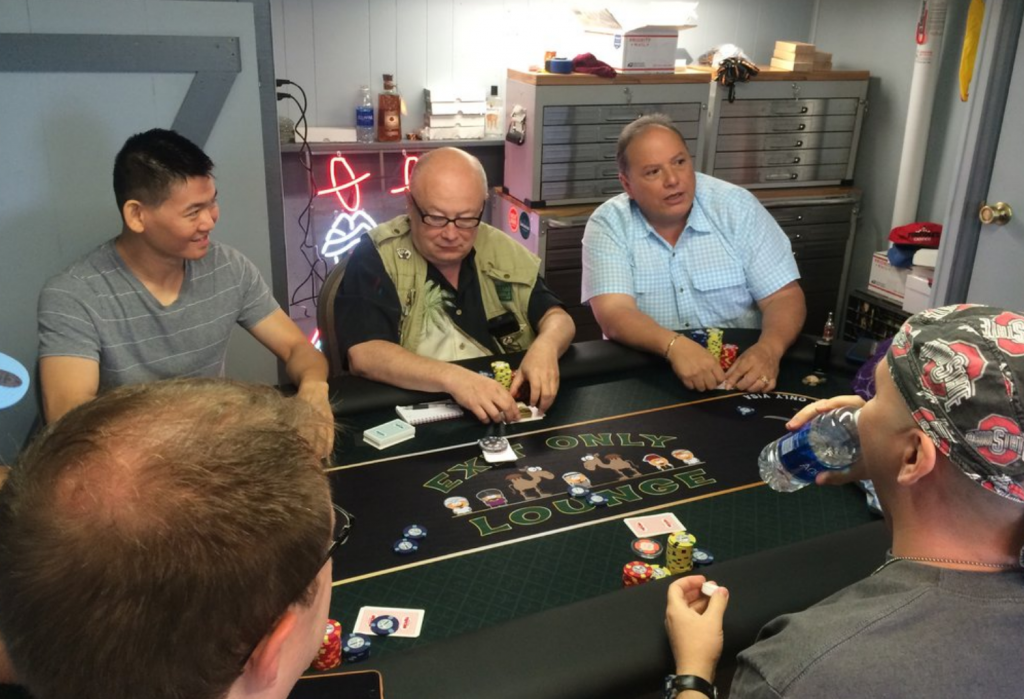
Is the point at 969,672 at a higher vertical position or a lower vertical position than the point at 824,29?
lower

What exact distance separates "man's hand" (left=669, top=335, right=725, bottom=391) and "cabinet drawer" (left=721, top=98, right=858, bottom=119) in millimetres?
2207

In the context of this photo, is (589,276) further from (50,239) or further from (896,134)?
(896,134)

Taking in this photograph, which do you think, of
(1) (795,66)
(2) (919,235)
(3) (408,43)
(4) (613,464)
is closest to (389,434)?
(4) (613,464)

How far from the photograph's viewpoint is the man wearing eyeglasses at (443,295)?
2084mm

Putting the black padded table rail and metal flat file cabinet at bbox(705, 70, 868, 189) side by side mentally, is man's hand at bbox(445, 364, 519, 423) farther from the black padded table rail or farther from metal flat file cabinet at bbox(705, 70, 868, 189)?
metal flat file cabinet at bbox(705, 70, 868, 189)

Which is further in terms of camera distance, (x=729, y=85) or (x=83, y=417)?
(x=729, y=85)

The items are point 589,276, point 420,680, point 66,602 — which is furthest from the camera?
point 589,276

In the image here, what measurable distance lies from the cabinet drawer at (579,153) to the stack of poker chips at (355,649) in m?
2.84

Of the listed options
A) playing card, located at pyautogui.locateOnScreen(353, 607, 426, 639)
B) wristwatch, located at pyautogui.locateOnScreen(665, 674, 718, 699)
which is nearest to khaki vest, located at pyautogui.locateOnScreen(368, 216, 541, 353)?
playing card, located at pyautogui.locateOnScreen(353, 607, 426, 639)

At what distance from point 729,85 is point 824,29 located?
1054mm

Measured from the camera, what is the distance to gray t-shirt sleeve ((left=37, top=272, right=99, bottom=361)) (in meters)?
1.87

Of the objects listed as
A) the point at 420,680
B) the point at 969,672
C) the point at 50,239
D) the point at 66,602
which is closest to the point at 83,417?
the point at 66,602

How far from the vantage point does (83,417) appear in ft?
2.06

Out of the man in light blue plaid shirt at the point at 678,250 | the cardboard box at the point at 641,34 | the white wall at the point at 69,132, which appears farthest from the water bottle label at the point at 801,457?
the cardboard box at the point at 641,34
